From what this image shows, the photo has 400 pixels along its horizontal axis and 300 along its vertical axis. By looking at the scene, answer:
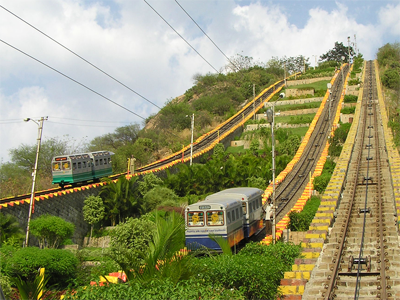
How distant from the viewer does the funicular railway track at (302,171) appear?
30.8 m

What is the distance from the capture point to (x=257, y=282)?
12188mm

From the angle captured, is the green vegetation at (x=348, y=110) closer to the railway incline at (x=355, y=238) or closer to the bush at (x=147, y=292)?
the railway incline at (x=355, y=238)

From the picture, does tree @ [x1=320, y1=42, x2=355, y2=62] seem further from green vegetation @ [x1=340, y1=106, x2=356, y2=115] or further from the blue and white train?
the blue and white train

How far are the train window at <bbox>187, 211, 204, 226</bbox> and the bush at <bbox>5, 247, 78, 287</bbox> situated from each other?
5313 mm

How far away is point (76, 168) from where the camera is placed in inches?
1243

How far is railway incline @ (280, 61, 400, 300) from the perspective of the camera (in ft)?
45.7

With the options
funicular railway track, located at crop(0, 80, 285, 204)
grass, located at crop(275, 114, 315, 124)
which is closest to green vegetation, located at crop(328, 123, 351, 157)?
grass, located at crop(275, 114, 315, 124)

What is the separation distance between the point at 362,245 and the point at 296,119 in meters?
45.0

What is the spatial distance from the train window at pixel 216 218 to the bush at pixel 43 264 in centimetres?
571

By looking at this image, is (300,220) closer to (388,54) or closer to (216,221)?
(216,221)

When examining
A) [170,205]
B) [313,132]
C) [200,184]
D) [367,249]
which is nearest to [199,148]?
[313,132]

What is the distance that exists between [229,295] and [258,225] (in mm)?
13627

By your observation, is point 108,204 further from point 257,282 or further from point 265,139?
point 265,139

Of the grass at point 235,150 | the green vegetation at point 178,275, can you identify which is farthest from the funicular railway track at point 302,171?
the green vegetation at point 178,275
